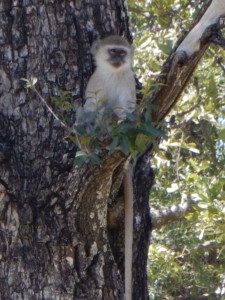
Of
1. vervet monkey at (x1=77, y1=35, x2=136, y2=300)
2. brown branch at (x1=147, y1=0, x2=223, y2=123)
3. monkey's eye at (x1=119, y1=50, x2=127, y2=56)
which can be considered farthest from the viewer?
monkey's eye at (x1=119, y1=50, x2=127, y2=56)

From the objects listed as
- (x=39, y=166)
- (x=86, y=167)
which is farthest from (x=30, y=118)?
(x=86, y=167)

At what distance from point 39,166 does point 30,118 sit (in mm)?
264

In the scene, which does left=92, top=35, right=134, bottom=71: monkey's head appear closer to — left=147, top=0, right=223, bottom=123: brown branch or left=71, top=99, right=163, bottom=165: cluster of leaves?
left=147, top=0, right=223, bottom=123: brown branch

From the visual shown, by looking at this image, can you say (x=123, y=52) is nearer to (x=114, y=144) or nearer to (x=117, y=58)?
(x=117, y=58)

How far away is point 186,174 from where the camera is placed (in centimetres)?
620

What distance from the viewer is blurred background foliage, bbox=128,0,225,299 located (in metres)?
5.50

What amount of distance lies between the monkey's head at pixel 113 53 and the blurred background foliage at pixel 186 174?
2.22 ft

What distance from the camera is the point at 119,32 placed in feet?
13.1

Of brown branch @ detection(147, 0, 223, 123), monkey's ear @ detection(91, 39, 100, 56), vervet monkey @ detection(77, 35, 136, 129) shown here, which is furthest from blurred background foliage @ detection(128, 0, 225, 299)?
brown branch @ detection(147, 0, 223, 123)

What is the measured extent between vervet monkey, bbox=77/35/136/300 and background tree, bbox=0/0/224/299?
68 millimetres

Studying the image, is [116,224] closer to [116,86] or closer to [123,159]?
[123,159]

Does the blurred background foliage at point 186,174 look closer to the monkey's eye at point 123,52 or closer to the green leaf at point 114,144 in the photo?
Result: the monkey's eye at point 123,52

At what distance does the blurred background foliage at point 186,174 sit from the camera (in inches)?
217

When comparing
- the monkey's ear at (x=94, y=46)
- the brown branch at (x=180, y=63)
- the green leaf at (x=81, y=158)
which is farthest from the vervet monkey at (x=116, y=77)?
the green leaf at (x=81, y=158)
